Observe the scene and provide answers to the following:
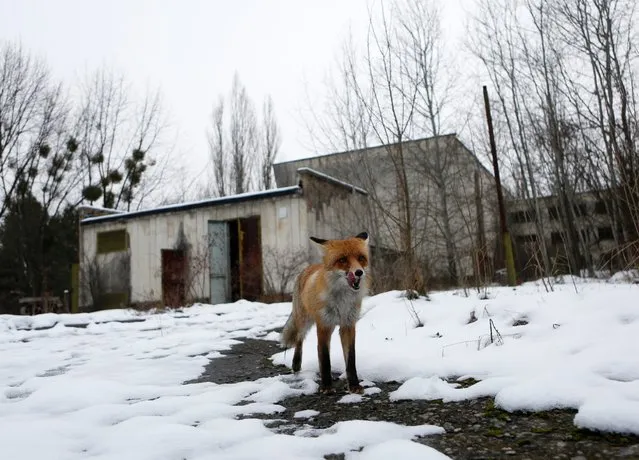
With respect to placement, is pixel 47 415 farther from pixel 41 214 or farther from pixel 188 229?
pixel 41 214

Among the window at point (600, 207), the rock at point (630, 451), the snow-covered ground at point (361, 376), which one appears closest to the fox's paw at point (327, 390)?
the snow-covered ground at point (361, 376)

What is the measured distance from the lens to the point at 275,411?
9.86ft

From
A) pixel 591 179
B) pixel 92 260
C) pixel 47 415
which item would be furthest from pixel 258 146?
pixel 47 415

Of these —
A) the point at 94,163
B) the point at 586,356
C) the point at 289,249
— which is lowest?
the point at 586,356

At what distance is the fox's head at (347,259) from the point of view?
3453 millimetres

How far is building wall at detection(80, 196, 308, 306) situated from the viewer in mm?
14195

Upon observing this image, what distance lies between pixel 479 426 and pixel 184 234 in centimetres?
1425

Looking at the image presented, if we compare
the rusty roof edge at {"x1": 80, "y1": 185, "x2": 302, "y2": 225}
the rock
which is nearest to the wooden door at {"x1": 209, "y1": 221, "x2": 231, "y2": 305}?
the rusty roof edge at {"x1": 80, "y1": 185, "x2": 302, "y2": 225}

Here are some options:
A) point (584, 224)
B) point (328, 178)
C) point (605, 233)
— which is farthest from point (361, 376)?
point (605, 233)

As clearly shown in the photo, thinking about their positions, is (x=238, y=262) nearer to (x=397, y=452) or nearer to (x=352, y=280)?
(x=352, y=280)

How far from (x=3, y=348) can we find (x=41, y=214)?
76.4 ft

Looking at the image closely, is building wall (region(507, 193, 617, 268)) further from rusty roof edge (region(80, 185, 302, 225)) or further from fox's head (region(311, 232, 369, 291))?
fox's head (region(311, 232, 369, 291))

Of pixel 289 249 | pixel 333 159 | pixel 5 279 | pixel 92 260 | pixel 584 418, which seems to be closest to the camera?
pixel 584 418

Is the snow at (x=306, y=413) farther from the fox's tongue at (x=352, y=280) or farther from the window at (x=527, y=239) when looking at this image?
the window at (x=527, y=239)
